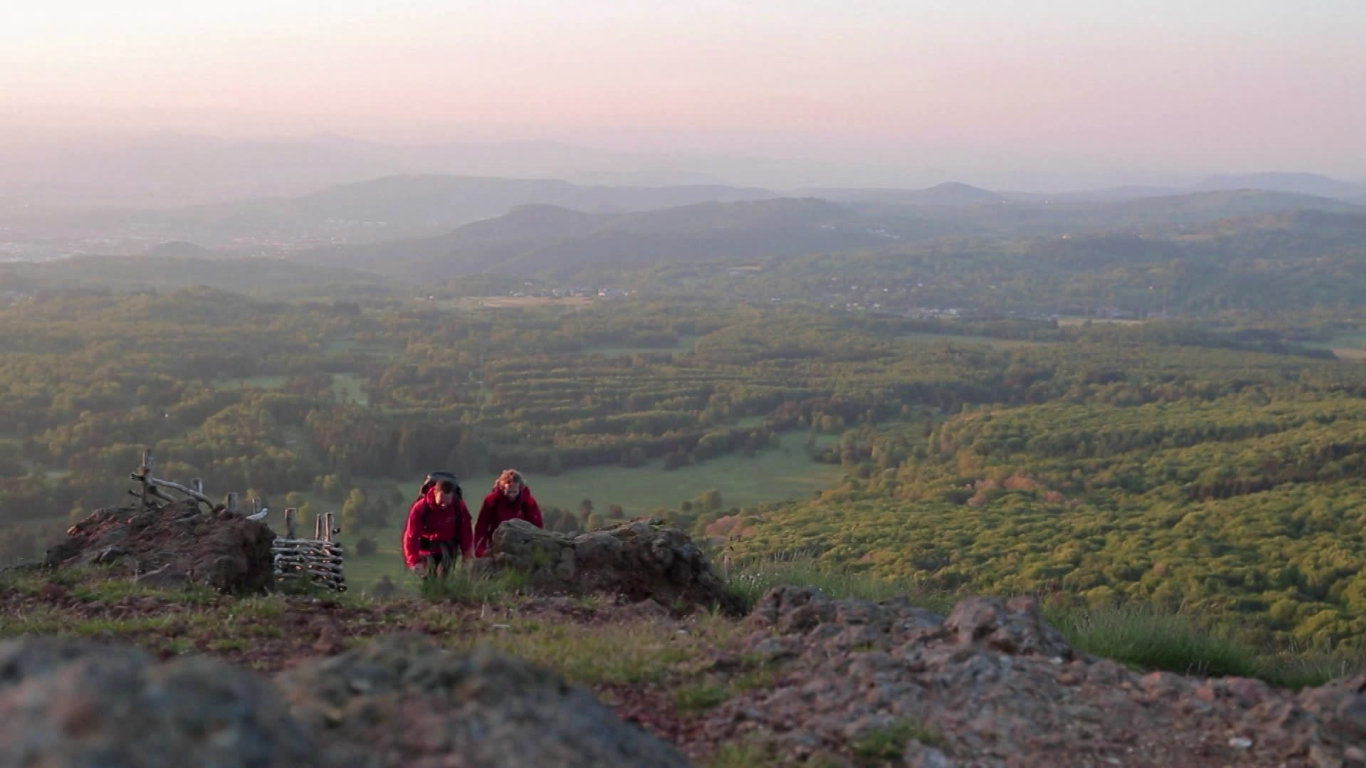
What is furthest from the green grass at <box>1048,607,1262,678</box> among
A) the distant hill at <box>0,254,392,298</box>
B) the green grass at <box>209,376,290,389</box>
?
the distant hill at <box>0,254,392,298</box>

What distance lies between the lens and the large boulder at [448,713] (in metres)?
2.78

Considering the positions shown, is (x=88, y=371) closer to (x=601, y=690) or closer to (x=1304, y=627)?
(x=1304, y=627)

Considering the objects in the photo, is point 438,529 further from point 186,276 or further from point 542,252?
point 542,252

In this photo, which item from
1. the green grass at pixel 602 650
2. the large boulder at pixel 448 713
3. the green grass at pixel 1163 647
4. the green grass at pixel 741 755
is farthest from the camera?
the green grass at pixel 1163 647

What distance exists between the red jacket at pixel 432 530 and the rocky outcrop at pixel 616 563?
810 mm

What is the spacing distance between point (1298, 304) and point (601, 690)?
15837 cm

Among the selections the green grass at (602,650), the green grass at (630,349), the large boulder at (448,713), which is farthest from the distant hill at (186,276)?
the large boulder at (448,713)

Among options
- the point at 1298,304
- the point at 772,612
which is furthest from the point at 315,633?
the point at 1298,304

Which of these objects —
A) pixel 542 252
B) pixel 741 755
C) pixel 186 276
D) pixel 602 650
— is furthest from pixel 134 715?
pixel 542 252

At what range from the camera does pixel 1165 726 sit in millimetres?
4914

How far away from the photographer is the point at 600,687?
5.23 meters

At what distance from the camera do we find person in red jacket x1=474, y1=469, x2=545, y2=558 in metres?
9.69

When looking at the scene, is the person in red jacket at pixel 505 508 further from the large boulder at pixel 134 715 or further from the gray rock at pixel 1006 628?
the large boulder at pixel 134 715

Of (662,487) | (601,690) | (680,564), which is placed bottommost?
(662,487)
